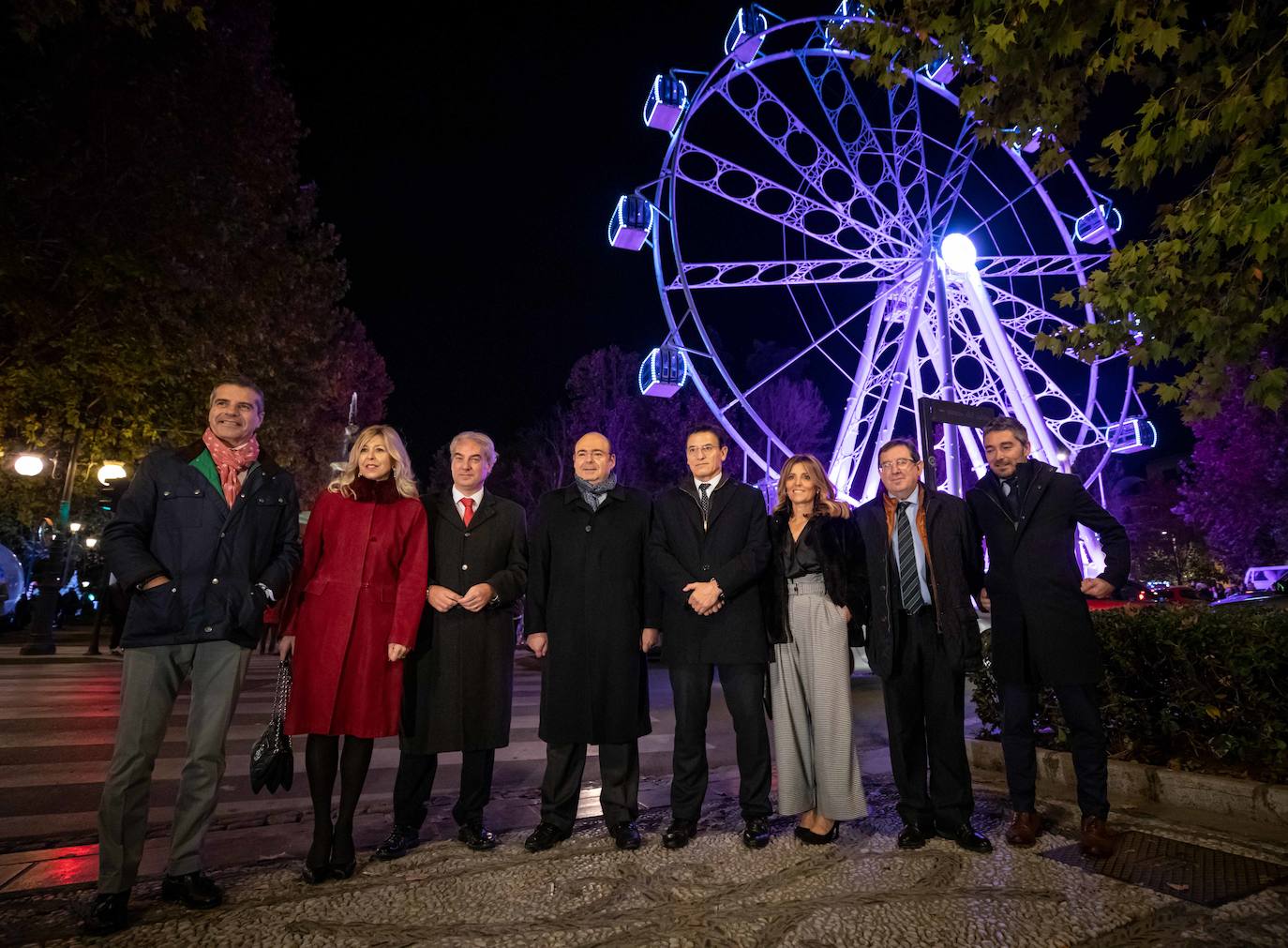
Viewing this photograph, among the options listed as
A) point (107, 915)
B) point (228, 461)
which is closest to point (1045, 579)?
point (228, 461)

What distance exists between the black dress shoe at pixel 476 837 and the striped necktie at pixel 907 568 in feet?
→ 7.96

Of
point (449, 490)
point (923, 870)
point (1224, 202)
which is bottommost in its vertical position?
point (923, 870)

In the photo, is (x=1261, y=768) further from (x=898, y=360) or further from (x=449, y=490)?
(x=898, y=360)

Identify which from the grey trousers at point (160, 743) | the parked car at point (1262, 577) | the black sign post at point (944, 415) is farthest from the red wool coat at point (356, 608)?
the parked car at point (1262, 577)

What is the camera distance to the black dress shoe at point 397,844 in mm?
3543

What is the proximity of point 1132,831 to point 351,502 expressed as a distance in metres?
4.32

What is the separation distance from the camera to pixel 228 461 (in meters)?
3.45

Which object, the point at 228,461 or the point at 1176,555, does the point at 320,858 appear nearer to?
the point at 228,461

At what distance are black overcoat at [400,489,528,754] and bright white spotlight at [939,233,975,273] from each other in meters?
16.4

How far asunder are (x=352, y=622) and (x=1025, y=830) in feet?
11.3

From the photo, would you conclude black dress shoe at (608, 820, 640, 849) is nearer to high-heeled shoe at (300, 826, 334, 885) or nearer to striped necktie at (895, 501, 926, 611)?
high-heeled shoe at (300, 826, 334, 885)

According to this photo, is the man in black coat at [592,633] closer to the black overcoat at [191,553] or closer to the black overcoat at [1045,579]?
the black overcoat at [191,553]

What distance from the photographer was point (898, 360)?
17.3m

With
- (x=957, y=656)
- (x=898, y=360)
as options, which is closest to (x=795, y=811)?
(x=957, y=656)
